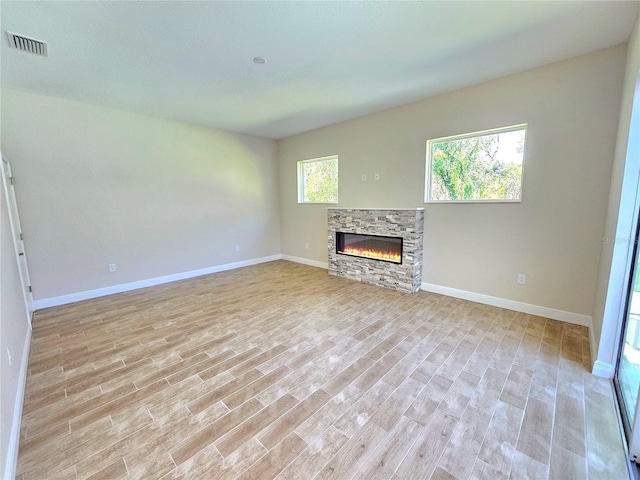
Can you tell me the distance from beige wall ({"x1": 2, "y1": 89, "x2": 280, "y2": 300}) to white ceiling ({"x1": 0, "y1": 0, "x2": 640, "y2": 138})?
17.9 inches

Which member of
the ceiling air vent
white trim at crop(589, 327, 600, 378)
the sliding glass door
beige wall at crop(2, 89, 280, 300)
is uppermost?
the ceiling air vent

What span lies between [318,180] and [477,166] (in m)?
2.88

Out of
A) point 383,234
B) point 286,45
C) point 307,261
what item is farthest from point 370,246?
point 286,45

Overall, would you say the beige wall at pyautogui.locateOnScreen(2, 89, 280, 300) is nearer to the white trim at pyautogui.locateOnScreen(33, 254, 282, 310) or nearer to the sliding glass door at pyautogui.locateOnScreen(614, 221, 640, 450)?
the white trim at pyautogui.locateOnScreen(33, 254, 282, 310)

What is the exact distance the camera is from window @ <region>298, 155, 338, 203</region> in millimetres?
5133

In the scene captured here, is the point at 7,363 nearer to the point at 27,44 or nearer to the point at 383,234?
the point at 27,44

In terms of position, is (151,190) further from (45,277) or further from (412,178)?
(412,178)

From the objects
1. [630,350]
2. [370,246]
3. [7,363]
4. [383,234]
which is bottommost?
[630,350]

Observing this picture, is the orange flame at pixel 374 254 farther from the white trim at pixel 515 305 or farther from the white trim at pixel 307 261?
the white trim at pixel 307 261

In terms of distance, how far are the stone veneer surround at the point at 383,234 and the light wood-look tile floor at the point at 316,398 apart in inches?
30.6

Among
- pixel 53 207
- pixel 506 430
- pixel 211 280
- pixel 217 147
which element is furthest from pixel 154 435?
pixel 217 147

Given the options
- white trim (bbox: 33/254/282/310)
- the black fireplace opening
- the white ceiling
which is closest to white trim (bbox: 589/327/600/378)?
the black fireplace opening

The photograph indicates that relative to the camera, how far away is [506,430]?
155cm

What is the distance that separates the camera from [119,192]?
3986 mm
